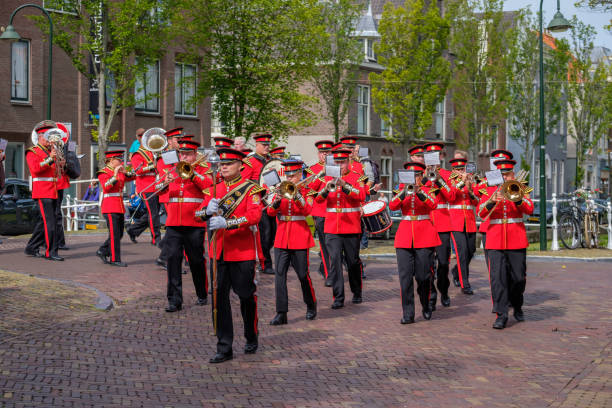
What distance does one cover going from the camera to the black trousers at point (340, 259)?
1062 centimetres

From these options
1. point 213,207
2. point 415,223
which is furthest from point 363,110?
point 213,207

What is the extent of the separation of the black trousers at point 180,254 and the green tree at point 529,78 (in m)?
31.5

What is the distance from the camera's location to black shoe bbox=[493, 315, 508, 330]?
9555 millimetres

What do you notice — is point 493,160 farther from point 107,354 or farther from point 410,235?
point 107,354

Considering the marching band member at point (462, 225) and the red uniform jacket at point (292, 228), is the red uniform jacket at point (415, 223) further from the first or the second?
the marching band member at point (462, 225)

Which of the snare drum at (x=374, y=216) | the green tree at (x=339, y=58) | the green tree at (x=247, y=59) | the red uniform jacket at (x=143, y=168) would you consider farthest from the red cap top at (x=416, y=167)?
the green tree at (x=339, y=58)

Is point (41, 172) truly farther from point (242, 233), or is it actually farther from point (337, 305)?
point (242, 233)

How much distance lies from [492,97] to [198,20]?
20556 mm

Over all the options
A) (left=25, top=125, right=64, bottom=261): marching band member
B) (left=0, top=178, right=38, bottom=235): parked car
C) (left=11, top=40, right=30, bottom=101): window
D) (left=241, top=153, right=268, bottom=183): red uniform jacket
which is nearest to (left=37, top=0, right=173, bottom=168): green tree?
(left=11, top=40, right=30, bottom=101): window

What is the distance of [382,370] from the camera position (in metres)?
7.48

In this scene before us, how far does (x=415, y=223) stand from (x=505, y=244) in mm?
1037

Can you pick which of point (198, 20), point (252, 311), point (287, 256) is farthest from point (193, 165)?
point (198, 20)

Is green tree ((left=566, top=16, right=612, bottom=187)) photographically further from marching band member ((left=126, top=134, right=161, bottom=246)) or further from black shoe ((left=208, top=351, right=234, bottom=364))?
black shoe ((left=208, top=351, right=234, bottom=364))

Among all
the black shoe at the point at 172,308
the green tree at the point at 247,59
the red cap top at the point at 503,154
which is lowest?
the black shoe at the point at 172,308
